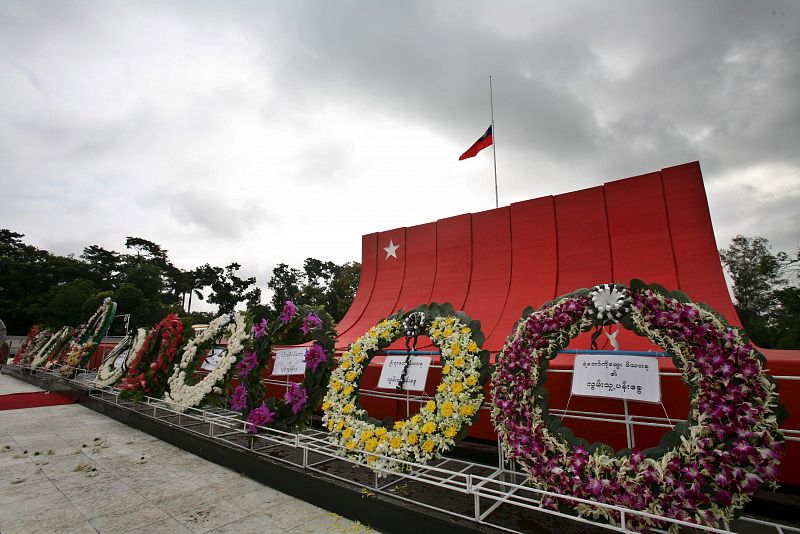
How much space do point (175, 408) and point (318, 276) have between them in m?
45.6

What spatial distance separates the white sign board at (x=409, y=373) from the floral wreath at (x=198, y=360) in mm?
2159

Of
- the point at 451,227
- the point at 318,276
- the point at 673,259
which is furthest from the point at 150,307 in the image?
the point at 673,259

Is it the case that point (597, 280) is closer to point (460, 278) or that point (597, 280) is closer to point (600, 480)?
point (460, 278)

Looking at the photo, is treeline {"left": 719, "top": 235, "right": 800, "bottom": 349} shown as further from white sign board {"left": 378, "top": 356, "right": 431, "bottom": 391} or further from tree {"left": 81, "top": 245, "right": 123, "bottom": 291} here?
tree {"left": 81, "top": 245, "right": 123, "bottom": 291}

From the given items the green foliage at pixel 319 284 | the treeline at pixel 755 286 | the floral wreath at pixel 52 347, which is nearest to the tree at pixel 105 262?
the green foliage at pixel 319 284

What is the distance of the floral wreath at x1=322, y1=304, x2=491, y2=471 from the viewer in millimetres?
3014

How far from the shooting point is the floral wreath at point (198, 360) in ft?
16.5

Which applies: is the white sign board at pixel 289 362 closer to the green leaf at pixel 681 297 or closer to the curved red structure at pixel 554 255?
the curved red structure at pixel 554 255

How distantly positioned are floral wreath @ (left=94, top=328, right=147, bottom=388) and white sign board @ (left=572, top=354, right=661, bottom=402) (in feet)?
23.7

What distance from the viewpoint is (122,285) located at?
2952cm

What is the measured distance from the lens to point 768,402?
2018 millimetres

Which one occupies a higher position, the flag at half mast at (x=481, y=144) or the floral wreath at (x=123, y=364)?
the flag at half mast at (x=481, y=144)

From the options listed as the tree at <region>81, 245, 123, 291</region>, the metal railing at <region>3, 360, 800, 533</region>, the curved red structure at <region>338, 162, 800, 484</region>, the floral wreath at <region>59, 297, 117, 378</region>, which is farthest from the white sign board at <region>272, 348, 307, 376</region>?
the tree at <region>81, 245, 123, 291</region>

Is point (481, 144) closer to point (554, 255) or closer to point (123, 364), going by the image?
point (554, 255)
